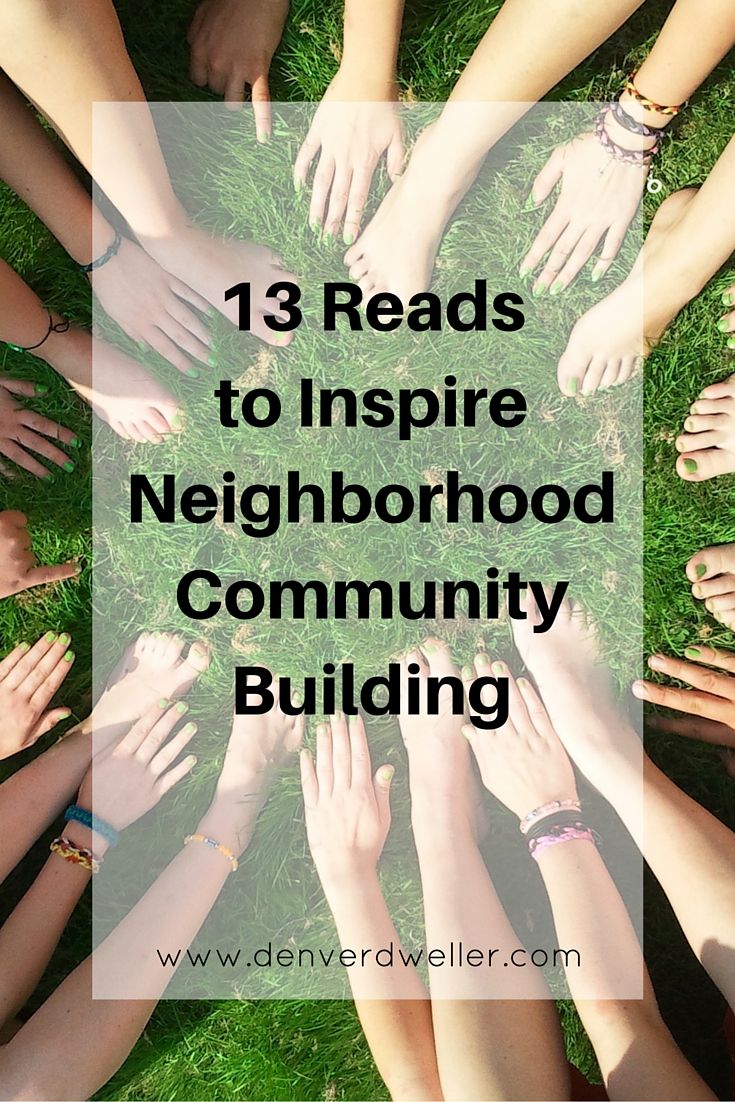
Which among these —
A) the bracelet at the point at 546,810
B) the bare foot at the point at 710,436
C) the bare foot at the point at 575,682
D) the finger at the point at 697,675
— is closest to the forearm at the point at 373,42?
the bare foot at the point at 710,436

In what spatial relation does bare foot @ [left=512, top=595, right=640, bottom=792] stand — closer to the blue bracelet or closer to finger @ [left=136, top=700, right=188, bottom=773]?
finger @ [left=136, top=700, right=188, bottom=773]

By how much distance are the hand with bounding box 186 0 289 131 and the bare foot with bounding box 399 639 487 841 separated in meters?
1.33

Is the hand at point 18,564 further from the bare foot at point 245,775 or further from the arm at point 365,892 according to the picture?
the arm at point 365,892

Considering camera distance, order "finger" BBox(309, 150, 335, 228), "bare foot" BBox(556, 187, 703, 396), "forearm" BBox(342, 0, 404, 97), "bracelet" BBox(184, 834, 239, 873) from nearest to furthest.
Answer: "forearm" BBox(342, 0, 404, 97), "bare foot" BBox(556, 187, 703, 396), "finger" BBox(309, 150, 335, 228), "bracelet" BBox(184, 834, 239, 873)

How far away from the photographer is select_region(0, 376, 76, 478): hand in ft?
7.39

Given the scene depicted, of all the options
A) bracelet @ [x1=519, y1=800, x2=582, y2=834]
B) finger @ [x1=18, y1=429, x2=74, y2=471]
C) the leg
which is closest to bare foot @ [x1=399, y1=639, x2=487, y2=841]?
the leg

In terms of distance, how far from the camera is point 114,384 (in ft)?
7.18

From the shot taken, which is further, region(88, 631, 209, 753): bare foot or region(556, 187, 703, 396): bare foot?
region(88, 631, 209, 753): bare foot

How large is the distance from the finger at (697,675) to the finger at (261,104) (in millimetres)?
1566

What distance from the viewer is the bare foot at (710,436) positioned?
216 cm

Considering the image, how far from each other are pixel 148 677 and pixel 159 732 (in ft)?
0.47

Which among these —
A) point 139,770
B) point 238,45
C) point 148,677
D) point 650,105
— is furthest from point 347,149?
point 139,770

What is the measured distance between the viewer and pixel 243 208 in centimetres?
221

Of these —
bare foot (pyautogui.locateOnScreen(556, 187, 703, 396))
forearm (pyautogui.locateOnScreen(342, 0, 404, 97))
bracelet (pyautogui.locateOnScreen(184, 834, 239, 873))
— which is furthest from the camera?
bracelet (pyautogui.locateOnScreen(184, 834, 239, 873))
